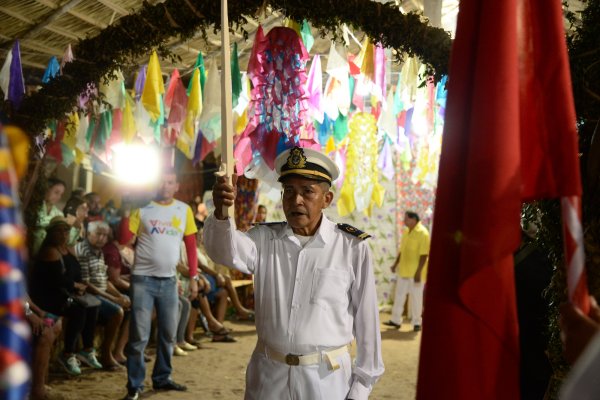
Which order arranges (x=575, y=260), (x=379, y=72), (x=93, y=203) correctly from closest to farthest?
(x=575, y=260) → (x=379, y=72) → (x=93, y=203)

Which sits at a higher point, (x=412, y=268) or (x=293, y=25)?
(x=293, y=25)

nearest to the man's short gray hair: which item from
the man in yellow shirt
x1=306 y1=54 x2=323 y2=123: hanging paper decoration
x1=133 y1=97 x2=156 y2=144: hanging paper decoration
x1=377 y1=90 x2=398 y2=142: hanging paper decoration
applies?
x1=133 y1=97 x2=156 y2=144: hanging paper decoration

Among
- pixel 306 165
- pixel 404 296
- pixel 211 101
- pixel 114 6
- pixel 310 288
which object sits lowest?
pixel 404 296

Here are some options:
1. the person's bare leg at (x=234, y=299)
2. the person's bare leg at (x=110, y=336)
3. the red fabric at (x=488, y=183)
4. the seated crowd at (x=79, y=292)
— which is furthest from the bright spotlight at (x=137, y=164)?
the red fabric at (x=488, y=183)

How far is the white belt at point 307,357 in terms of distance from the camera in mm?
2525

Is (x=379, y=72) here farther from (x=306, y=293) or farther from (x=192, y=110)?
(x=306, y=293)

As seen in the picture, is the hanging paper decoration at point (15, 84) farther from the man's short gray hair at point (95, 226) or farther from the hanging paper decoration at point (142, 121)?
the hanging paper decoration at point (142, 121)

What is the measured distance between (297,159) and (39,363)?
3.29 metres

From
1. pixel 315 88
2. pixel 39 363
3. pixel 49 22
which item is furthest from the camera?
pixel 49 22

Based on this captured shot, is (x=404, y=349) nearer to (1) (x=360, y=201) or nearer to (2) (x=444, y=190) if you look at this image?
(1) (x=360, y=201)

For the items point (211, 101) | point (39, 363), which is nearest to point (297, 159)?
point (39, 363)

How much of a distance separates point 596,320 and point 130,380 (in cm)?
456

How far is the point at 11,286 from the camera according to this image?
31.4 inches

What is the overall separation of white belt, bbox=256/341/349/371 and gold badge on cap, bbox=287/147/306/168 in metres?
0.83
